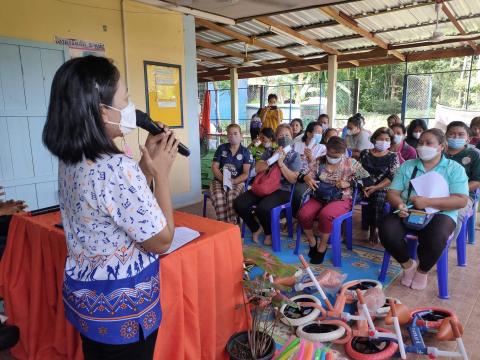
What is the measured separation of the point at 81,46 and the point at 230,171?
6.84ft

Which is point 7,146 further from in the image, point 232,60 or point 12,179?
point 232,60

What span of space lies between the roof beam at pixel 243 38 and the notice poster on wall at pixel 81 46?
2.36 metres

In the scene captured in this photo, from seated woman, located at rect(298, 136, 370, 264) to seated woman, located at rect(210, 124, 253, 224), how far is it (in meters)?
0.85

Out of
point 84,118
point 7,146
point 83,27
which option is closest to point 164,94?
point 83,27

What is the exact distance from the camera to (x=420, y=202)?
253cm

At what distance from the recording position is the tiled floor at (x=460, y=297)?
6.37 ft

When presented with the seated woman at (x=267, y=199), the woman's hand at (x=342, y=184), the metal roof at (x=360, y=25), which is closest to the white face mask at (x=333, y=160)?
the woman's hand at (x=342, y=184)

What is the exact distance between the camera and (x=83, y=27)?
12.0 feet

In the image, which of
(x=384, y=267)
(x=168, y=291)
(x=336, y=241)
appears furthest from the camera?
(x=336, y=241)

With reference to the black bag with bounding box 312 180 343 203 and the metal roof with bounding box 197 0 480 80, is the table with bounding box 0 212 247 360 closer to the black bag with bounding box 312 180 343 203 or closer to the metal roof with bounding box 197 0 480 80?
the black bag with bounding box 312 180 343 203

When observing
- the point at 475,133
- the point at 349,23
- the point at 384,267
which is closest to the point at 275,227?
the point at 384,267

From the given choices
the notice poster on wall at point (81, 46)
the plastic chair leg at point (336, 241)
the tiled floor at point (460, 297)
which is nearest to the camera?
the tiled floor at point (460, 297)

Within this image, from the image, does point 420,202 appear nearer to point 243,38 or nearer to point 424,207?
point 424,207

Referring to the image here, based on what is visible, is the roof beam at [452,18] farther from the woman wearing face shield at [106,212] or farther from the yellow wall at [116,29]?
the woman wearing face shield at [106,212]
